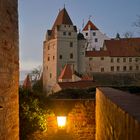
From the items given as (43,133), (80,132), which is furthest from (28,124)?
(80,132)

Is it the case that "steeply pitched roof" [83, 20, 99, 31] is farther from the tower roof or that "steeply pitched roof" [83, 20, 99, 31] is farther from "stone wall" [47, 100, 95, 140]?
"stone wall" [47, 100, 95, 140]

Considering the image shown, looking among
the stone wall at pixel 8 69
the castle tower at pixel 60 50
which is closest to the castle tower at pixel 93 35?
the castle tower at pixel 60 50

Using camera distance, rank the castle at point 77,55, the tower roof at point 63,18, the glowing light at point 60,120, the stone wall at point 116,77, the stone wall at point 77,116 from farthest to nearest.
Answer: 1. the tower roof at point 63,18
2. the castle at point 77,55
3. the stone wall at point 116,77
4. the stone wall at point 77,116
5. the glowing light at point 60,120

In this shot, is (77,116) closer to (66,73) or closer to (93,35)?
(66,73)

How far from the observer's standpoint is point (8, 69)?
5520mm

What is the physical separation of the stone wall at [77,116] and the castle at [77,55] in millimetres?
51751

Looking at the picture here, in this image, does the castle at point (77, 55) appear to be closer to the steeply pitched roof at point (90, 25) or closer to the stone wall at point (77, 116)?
the steeply pitched roof at point (90, 25)

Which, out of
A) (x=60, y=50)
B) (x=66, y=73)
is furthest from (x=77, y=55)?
(x=66, y=73)

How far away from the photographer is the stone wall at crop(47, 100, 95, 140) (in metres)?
9.47

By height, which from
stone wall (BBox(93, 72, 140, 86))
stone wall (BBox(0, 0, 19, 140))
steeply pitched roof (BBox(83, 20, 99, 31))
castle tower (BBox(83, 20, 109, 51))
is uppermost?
steeply pitched roof (BBox(83, 20, 99, 31))

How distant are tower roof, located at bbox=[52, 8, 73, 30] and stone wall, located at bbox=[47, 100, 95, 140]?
56406 millimetres

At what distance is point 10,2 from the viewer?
560 centimetres

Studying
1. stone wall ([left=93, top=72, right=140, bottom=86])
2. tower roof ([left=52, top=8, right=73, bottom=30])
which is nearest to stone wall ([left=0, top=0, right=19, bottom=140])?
stone wall ([left=93, top=72, right=140, bottom=86])

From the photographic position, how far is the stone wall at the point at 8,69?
16.5 feet
